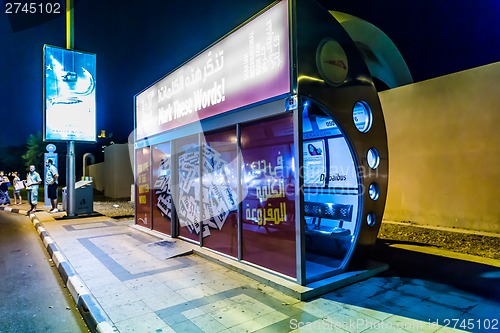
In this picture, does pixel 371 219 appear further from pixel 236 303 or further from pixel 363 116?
pixel 236 303

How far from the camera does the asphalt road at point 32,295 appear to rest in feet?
12.6

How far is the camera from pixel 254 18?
4785 millimetres

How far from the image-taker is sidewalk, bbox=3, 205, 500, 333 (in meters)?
3.40

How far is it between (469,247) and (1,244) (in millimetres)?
11095

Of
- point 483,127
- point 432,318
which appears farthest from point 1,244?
point 483,127

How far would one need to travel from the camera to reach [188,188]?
711 cm

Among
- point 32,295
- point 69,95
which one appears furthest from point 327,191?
point 69,95

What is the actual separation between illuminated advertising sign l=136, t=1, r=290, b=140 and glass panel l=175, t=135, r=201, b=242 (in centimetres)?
58

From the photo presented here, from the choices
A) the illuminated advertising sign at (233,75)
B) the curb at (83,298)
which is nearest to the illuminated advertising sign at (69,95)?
the illuminated advertising sign at (233,75)

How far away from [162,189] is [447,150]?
7.28m

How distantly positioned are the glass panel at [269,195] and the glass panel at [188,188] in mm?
1728

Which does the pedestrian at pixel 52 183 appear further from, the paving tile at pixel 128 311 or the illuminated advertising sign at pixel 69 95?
the paving tile at pixel 128 311

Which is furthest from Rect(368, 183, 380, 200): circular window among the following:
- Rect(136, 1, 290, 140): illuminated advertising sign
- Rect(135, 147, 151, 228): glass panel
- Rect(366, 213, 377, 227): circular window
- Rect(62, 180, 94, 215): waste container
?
Rect(62, 180, 94, 215): waste container

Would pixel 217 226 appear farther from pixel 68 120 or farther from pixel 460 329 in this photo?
pixel 68 120
